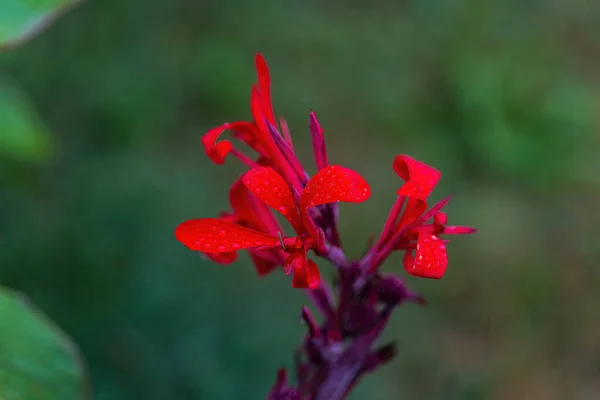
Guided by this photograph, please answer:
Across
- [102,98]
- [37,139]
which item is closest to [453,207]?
[102,98]

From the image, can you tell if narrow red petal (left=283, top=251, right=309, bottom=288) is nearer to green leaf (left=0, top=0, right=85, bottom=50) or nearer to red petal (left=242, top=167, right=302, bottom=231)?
red petal (left=242, top=167, right=302, bottom=231)

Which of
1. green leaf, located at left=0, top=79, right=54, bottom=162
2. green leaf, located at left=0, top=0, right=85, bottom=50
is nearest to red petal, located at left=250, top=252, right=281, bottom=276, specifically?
green leaf, located at left=0, top=0, right=85, bottom=50

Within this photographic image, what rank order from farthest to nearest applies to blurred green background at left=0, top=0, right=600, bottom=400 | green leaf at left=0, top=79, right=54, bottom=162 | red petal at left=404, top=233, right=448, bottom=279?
1. blurred green background at left=0, top=0, right=600, bottom=400
2. green leaf at left=0, top=79, right=54, bottom=162
3. red petal at left=404, top=233, right=448, bottom=279

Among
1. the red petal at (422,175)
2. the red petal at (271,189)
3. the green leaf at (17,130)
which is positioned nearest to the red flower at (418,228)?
the red petal at (422,175)

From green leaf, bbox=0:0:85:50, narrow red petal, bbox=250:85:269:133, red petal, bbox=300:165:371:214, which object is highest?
green leaf, bbox=0:0:85:50

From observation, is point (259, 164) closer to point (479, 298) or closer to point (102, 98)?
point (479, 298)

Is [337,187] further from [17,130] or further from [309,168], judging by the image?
[309,168]
